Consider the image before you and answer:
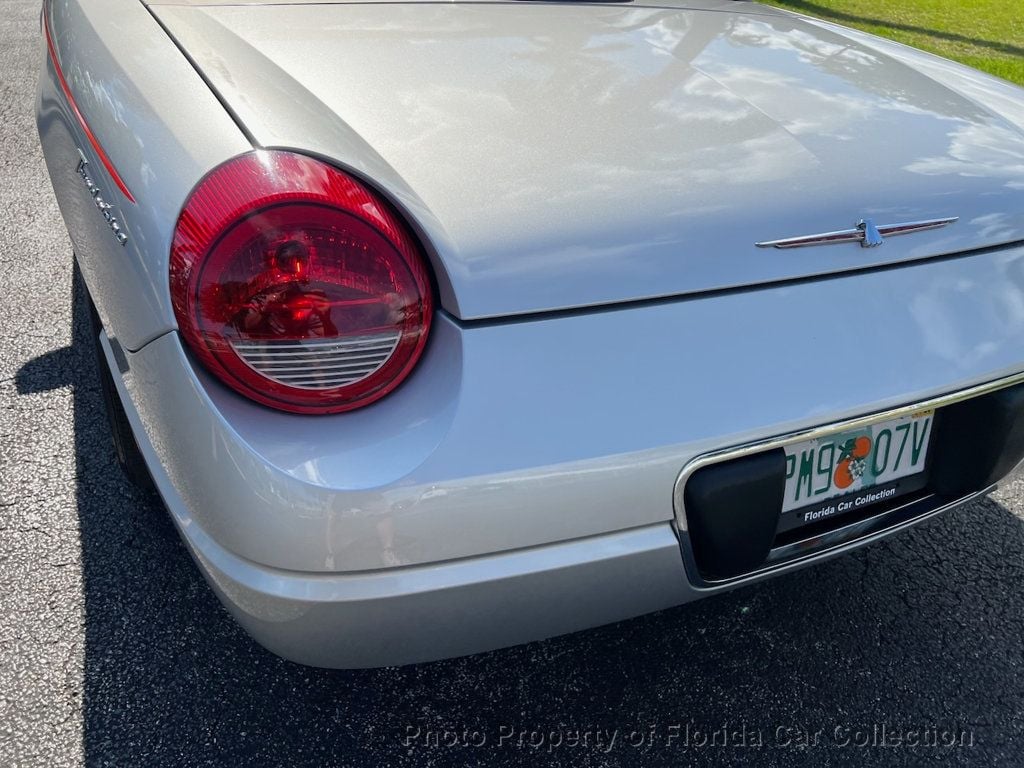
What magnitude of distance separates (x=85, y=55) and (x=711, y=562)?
1.47 meters

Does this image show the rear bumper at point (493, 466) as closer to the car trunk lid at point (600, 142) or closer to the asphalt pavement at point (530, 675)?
the car trunk lid at point (600, 142)

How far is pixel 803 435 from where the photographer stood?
56.5 inches

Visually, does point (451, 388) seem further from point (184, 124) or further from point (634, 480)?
point (184, 124)

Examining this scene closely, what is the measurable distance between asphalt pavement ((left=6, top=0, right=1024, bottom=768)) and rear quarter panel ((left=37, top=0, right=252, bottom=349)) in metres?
0.62

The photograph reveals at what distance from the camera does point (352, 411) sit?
1.30 m

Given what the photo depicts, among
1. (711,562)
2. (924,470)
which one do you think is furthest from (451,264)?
(924,470)

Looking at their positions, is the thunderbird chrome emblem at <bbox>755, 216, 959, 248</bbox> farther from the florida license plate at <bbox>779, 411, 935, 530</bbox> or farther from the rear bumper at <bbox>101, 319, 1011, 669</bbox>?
the rear bumper at <bbox>101, 319, 1011, 669</bbox>

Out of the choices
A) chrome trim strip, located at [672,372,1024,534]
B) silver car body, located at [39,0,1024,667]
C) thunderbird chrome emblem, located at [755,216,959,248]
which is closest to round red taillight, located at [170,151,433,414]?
silver car body, located at [39,0,1024,667]

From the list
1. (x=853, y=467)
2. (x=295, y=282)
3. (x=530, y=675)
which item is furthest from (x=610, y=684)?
(x=295, y=282)

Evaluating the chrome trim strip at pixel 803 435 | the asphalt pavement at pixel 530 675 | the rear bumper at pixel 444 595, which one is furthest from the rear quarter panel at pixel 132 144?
the chrome trim strip at pixel 803 435

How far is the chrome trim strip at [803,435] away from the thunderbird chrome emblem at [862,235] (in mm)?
267

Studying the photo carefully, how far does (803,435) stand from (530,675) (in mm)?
810

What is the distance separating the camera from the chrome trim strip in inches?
54.1

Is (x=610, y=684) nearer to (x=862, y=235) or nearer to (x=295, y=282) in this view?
(x=862, y=235)
